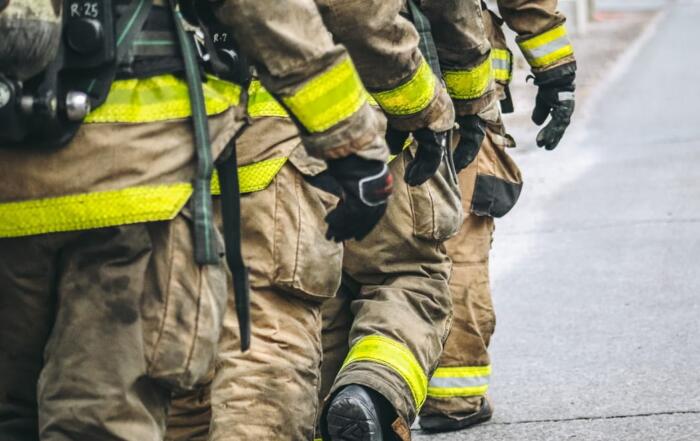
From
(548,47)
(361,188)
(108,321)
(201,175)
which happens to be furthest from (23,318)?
(548,47)

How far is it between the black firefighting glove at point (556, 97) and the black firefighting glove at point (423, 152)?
1365 millimetres

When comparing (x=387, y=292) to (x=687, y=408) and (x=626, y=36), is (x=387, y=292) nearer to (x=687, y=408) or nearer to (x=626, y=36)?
(x=687, y=408)

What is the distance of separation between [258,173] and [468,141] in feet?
3.95

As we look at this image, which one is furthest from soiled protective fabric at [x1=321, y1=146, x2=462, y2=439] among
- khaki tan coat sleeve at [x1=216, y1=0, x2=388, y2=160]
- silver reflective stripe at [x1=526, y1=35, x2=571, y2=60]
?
khaki tan coat sleeve at [x1=216, y1=0, x2=388, y2=160]

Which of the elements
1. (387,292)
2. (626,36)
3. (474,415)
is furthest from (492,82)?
(626,36)

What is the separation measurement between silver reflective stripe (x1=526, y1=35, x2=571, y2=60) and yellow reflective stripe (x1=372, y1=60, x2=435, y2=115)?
4.85ft

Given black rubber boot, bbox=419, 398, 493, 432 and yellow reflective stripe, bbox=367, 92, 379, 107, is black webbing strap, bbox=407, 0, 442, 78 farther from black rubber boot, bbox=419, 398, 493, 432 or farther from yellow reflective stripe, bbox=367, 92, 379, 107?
black rubber boot, bbox=419, 398, 493, 432

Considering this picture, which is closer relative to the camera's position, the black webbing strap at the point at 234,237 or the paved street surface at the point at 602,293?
the black webbing strap at the point at 234,237

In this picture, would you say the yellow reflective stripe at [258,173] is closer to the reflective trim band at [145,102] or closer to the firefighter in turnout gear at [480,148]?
the reflective trim band at [145,102]

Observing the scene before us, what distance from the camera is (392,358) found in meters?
4.39

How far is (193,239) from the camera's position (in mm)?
3193

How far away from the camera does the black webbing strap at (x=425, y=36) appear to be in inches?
179

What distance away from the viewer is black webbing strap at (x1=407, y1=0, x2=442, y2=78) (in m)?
4.54

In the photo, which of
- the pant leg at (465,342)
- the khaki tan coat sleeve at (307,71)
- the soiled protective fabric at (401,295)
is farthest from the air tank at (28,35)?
the pant leg at (465,342)
